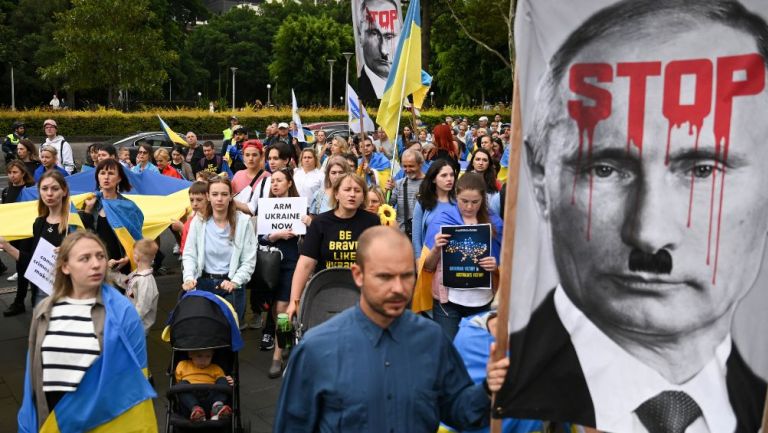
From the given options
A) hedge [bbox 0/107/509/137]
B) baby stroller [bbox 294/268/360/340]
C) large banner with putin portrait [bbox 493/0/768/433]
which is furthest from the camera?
hedge [bbox 0/107/509/137]

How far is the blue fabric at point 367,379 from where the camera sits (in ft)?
8.85

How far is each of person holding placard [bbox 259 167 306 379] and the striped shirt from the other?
283cm

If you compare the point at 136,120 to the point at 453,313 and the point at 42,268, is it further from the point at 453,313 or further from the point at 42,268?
the point at 453,313

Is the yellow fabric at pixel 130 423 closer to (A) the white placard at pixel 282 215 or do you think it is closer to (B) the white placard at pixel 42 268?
(B) the white placard at pixel 42 268

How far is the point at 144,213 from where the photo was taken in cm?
860

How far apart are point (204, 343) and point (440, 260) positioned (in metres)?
1.69

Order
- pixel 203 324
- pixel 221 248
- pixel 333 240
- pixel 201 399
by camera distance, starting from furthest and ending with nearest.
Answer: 1. pixel 221 248
2. pixel 333 240
3. pixel 203 324
4. pixel 201 399

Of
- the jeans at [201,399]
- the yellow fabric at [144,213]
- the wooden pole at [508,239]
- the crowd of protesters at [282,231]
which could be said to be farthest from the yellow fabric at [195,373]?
the wooden pole at [508,239]

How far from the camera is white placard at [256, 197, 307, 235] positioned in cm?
710

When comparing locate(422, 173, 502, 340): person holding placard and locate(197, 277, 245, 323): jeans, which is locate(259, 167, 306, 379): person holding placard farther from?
locate(422, 173, 502, 340): person holding placard

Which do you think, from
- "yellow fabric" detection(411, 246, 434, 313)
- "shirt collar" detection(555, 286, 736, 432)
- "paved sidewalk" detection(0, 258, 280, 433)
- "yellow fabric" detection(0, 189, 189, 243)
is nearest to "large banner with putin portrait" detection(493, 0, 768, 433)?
"shirt collar" detection(555, 286, 736, 432)

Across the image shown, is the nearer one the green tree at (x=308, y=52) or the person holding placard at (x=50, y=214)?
the person holding placard at (x=50, y=214)

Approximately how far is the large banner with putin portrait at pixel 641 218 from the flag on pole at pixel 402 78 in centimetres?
567

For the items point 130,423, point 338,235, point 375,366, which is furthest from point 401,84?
point 375,366
